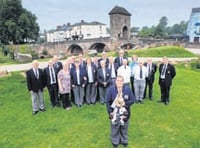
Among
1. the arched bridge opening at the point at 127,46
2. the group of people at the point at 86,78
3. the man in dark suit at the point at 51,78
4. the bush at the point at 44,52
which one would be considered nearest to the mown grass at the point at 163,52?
the group of people at the point at 86,78

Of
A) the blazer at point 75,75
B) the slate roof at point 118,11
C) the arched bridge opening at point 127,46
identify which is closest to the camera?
the blazer at point 75,75

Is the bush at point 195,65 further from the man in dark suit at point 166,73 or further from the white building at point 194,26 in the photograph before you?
the white building at point 194,26

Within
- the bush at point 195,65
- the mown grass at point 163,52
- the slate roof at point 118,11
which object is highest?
the slate roof at point 118,11

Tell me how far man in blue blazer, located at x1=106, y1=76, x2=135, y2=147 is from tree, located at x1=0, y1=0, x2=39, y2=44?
4518 centimetres

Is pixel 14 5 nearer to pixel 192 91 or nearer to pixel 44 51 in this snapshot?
pixel 44 51

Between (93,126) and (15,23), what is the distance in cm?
4466

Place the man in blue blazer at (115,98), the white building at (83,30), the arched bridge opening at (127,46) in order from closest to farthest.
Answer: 1. the man in blue blazer at (115,98)
2. the arched bridge opening at (127,46)
3. the white building at (83,30)

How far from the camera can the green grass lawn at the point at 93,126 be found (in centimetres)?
768

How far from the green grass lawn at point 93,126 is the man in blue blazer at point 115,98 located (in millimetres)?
454

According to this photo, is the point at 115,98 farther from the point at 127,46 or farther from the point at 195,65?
the point at 127,46

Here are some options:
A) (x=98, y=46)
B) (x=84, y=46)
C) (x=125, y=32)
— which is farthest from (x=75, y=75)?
(x=125, y=32)

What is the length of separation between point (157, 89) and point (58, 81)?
5.08 metres

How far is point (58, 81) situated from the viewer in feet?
30.7

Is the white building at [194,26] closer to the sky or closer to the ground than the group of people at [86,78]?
closer to the sky
